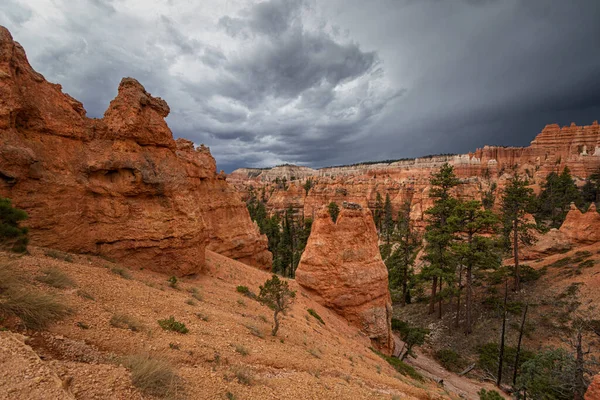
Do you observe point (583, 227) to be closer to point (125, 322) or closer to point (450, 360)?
point (450, 360)

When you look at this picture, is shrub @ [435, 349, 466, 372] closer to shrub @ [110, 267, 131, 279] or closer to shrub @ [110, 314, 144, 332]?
shrub @ [110, 314, 144, 332]

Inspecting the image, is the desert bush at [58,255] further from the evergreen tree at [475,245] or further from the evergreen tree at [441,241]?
the evergreen tree at [441,241]

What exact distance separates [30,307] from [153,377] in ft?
8.22

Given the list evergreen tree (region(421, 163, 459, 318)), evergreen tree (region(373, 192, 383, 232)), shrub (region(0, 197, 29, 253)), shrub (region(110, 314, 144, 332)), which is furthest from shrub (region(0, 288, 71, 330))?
evergreen tree (region(373, 192, 383, 232))

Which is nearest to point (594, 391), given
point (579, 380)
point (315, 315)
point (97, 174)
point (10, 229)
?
point (579, 380)

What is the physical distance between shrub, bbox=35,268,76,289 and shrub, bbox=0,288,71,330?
5.47 feet

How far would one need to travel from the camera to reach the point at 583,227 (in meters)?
30.7

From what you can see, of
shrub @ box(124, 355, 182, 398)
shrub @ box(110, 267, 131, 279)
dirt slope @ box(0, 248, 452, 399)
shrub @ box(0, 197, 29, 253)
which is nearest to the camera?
dirt slope @ box(0, 248, 452, 399)

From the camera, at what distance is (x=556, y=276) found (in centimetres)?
2511

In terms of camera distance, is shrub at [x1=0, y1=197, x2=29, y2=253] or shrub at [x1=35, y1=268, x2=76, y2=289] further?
shrub at [x1=0, y1=197, x2=29, y2=253]

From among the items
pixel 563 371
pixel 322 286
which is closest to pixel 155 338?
pixel 322 286

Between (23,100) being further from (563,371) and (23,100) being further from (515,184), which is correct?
(515,184)

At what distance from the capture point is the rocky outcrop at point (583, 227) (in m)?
30.0

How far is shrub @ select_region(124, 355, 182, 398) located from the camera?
156 inches
